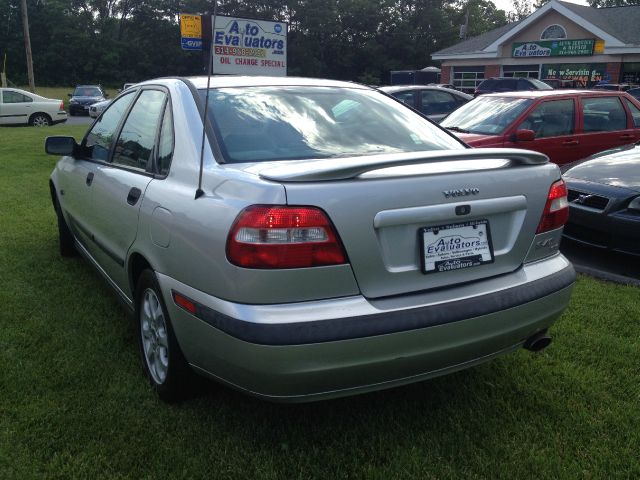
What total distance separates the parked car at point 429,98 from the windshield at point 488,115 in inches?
108

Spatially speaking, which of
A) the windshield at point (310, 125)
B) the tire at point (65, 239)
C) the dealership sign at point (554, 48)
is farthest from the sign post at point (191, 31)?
the windshield at point (310, 125)

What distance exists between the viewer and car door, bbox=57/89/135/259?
3764 mm

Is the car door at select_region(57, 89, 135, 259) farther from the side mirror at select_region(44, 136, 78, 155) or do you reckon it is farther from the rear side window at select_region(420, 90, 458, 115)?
the rear side window at select_region(420, 90, 458, 115)

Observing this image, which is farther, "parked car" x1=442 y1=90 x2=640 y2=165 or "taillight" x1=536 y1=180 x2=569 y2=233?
"parked car" x1=442 y1=90 x2=640 y2=165

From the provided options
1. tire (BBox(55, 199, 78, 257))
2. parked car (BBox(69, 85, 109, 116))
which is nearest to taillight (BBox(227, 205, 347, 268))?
tire (BBox(55, 199, 78, 257))

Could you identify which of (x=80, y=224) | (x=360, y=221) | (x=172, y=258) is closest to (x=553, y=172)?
(x=360, y=221)

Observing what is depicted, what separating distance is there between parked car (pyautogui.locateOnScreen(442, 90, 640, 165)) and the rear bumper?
16.8 feet

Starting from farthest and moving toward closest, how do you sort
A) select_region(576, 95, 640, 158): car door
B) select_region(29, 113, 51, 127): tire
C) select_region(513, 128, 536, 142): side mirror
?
1. select_region(29, 113, 51, 127): tire
2. select_region(576, 95, 640, 158): car door
3. select_region(513, 128, 536, 142): side mirror

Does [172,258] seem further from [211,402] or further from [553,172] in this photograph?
[553,172]

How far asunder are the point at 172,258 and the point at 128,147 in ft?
3.95

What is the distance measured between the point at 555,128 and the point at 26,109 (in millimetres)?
18510

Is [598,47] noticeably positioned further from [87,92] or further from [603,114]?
[87,92]

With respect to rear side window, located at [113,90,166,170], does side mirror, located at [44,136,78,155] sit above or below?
below

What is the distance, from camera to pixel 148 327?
2945 millimetres
